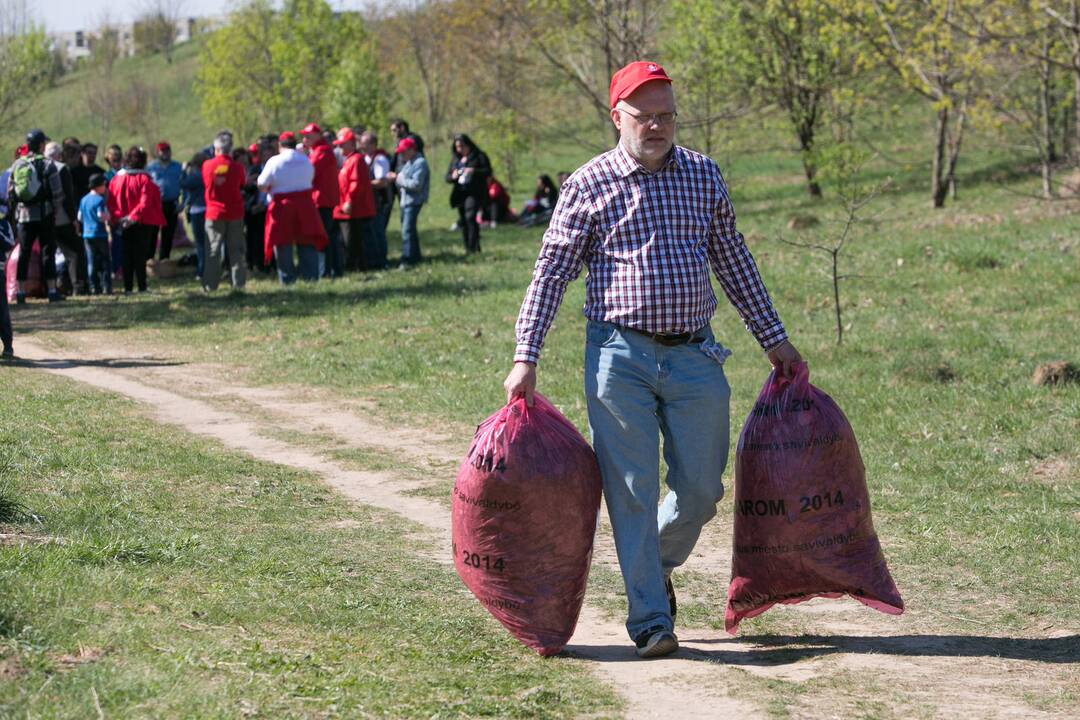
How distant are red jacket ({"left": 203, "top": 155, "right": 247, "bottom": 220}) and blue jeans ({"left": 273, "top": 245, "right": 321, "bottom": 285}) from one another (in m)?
0.91

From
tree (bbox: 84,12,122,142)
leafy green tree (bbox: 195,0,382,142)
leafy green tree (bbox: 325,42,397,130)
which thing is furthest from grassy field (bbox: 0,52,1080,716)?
tree (bbox: 84,12,122,142)

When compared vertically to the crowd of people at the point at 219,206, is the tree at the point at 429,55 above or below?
above

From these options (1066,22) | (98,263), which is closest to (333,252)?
(98,263)

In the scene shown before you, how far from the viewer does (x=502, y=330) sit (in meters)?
14.5

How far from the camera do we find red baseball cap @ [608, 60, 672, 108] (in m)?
4.87

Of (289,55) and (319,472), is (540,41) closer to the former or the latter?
(289,55)

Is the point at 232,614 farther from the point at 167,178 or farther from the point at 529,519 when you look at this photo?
the point at 167,178

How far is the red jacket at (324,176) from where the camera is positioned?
1803 centimetres

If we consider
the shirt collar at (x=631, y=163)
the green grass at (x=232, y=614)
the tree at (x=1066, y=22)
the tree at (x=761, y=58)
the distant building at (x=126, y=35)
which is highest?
the distant building at (x=126, y=35)

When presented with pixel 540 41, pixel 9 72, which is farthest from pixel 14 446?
pixel 9 72

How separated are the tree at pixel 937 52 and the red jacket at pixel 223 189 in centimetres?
831

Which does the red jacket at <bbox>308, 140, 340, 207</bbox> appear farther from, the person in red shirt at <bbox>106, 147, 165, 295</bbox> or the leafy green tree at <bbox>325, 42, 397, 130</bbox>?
the leafy green tree at <bbox>325, 42, 397, 130</bbox>

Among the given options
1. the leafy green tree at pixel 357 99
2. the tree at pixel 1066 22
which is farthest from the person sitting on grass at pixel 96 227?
the leafy green tree at pixel 357 99

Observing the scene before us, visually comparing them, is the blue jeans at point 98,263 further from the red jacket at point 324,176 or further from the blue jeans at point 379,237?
the blue jeans at point 379,237
